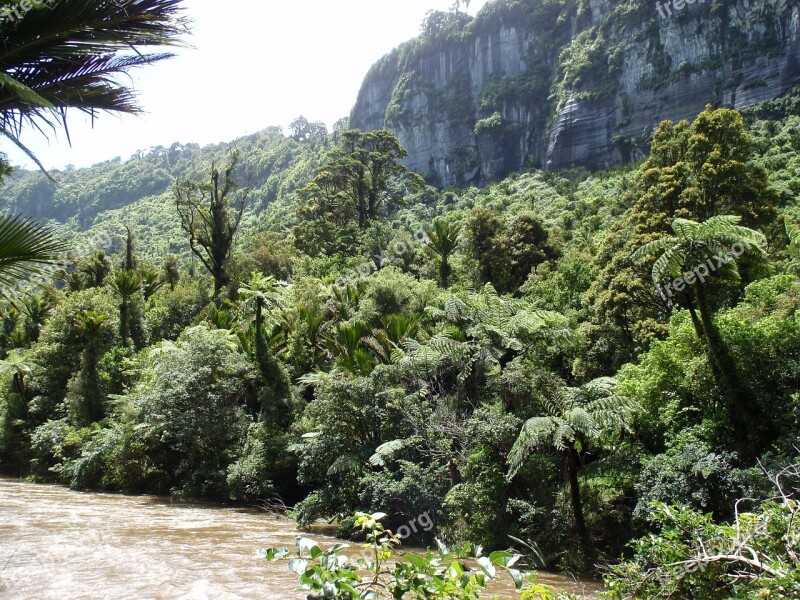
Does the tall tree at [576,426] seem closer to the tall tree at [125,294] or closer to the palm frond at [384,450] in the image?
the palm frond at [384,450]

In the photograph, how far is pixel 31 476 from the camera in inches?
838

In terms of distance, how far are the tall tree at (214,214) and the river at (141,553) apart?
16.8 m

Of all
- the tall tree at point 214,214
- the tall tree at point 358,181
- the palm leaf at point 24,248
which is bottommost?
the palm leaf at point 24,248

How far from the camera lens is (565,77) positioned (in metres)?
83.4

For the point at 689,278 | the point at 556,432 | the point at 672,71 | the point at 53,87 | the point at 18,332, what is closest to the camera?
the point at 53,87

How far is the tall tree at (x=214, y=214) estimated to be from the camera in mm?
29344

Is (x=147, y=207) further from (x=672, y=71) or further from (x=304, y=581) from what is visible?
(x=304, y=581)

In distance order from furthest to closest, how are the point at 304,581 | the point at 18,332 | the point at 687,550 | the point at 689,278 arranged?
the point at 18,332 → the point at 689,278 → the point at 687,550 → the point at 304,581

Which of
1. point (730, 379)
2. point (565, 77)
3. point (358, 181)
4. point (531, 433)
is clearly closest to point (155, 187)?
point (565, 77)

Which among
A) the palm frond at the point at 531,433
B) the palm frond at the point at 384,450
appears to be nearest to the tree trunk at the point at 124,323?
the palm frond at the point at 384,450

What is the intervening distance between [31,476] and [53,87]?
72.8 ft

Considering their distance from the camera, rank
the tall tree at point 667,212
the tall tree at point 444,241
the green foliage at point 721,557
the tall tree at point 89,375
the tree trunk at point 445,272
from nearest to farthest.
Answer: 1. the green foliage at point 721,557
2. the tall tree at point 667,212
3. the tall tree at point 89,375
4. the tall tree at point 444,241
5. the tree trunk at point 445,272

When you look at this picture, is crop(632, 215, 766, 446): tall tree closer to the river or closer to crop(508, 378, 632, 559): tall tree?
crop(508, 378, 632, 559): tall tree

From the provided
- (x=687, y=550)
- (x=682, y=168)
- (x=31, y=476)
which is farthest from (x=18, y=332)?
(x=687, y=550)
